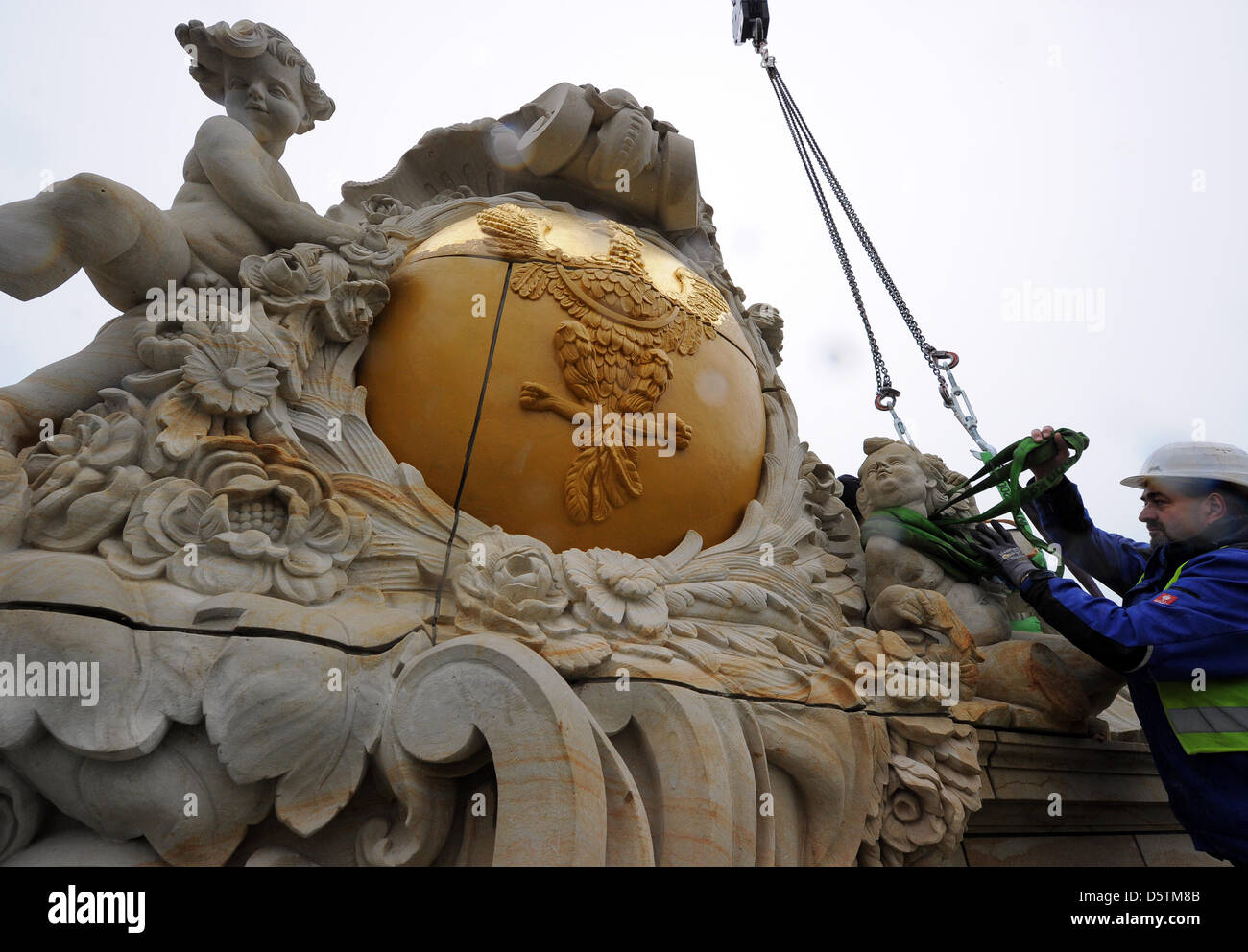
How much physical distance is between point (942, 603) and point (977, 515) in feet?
2.14

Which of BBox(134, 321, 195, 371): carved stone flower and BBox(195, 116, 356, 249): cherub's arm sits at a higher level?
BBox(195, 116, 356, 249): cherub's arm

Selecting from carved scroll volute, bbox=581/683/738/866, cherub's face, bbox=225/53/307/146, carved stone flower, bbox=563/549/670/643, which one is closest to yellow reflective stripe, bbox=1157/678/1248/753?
carved scroll volute, bbox=581/683/738/866

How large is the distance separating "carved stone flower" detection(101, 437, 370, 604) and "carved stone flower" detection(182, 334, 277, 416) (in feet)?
0.55

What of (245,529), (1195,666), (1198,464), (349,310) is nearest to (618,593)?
(245,529)

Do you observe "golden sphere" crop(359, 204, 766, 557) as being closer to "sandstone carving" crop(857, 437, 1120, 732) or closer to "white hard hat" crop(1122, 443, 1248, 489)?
"sandstone carving" crop(857, 437, 1120, 732)

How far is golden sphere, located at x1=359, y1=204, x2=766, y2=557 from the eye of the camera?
3070mm

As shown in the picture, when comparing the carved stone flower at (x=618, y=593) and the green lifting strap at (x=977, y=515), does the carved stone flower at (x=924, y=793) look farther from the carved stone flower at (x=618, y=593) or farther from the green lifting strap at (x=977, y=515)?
the green lifting strap at (x=977, y=515)

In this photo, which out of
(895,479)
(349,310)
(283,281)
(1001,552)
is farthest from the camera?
(895,479)

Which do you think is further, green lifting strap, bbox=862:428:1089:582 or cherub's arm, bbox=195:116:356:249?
green lifting strap, bbox=862:428:1089:582

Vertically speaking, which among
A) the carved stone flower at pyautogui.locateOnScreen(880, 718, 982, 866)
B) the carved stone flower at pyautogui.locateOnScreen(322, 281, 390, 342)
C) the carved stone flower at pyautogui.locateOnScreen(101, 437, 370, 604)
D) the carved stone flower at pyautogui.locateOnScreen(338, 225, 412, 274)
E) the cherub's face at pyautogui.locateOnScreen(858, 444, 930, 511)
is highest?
the carved stone flower at pyautogui.locateOnScreen(338, 225, 412, 274)

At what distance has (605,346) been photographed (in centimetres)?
329

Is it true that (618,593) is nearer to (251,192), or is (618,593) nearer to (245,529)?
(245,529)

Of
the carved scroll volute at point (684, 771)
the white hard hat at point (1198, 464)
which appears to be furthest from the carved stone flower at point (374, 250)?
the white hard hat at point (1198, 464)
